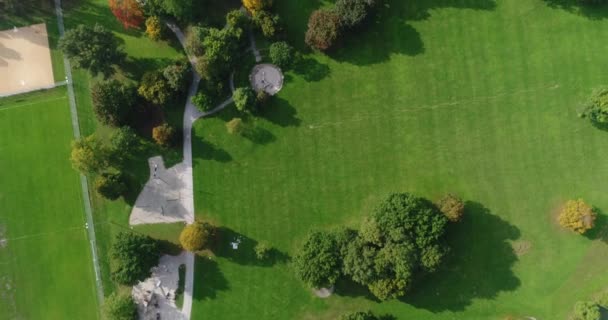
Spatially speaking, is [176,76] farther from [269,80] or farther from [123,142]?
[269,80]

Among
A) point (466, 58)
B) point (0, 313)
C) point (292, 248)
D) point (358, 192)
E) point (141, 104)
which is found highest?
point (466, 58)

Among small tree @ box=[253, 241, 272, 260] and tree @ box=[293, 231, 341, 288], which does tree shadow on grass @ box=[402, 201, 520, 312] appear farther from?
small tree @ box=[253, 241, 272, 260]

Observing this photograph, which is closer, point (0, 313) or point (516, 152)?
point (516, 152)

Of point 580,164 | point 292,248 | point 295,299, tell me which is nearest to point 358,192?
point 292,248

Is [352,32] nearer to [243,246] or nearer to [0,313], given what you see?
[243,246]

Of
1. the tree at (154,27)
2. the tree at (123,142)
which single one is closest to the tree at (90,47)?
the tree at (154,27)

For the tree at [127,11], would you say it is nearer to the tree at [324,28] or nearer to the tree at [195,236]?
the tree at [324,28]

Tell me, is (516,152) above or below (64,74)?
below

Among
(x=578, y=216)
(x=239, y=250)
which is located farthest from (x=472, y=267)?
(x=239, y=250)
